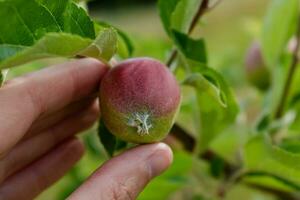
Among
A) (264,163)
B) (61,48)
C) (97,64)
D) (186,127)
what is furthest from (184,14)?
(186,127)

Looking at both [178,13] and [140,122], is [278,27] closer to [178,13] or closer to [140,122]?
[178,13]

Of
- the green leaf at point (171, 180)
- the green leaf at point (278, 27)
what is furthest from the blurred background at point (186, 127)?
the green leaf at point (278, 27)

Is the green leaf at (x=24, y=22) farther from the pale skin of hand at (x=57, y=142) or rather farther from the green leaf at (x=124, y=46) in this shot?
the green leaf at (x=124, y=46)

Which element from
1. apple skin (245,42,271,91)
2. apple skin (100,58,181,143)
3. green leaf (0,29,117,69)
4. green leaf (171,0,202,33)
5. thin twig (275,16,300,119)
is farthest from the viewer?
apple skin (245,42,271,91)

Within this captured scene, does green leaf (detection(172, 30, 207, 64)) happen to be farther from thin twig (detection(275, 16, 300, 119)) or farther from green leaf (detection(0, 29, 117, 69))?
thin twig (detection(275, 16, 300, 119))

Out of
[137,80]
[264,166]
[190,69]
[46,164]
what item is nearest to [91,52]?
[137,80]

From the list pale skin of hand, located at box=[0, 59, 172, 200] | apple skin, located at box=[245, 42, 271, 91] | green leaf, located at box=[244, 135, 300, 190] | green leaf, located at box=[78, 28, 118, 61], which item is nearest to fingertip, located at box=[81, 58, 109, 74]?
pale skin of hand, located at box=[0, 59, 172, 200]

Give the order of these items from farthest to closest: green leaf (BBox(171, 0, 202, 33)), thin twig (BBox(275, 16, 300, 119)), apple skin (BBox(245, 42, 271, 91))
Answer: apple skin (BBox(245, 42, 271, 91)), thin twig (BBox(275, 16, 300, 119)), green leaf (BBox(171, 0, 202, 33))
